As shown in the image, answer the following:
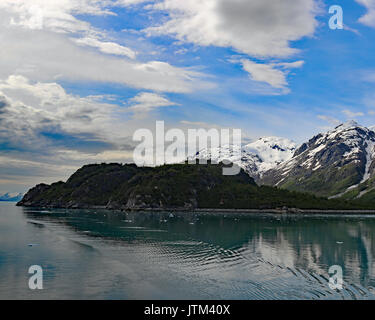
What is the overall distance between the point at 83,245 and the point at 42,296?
46.6 metres

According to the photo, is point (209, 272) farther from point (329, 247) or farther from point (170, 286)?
point (329, 247)

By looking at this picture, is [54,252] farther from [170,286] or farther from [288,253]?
[288,253]

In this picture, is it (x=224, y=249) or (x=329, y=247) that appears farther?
(x=329, y=247)

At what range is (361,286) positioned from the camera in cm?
5053

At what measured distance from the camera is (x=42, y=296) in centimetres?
4359

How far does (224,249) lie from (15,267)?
45872 mm

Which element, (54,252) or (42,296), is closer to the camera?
(42,296)
